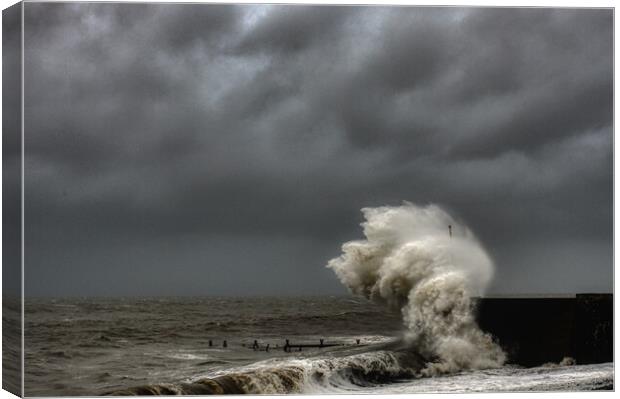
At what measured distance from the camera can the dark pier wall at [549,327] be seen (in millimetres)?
19797

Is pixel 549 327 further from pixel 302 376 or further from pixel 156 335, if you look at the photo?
pixel 156 335

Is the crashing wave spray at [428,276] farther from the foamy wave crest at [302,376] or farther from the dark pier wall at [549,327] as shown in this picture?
the foamy wave crest at [302,376]

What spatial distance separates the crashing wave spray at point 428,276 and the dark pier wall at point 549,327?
0.24 metres

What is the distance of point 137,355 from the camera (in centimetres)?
1867

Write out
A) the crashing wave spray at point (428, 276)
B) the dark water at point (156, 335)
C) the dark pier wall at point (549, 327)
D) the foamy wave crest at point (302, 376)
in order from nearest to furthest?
the dark water at point (156, 335)
the foamy wave crest at point (302, 376)
the crashing wave spray at point (428, 276)
the dark pier wall at point (549, 327)

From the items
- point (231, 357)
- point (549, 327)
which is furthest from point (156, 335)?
point (549, 327)

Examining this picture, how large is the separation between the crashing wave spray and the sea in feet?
0.91

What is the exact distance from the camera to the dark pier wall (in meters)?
19.8

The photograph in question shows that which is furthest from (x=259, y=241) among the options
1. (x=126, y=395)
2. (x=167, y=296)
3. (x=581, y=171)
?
(x=581, y=171)

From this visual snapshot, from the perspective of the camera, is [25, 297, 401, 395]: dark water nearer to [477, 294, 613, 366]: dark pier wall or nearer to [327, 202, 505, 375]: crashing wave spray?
[327, 202, 505, 375]: crashing wave spray

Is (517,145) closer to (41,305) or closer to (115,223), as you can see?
(115,223)

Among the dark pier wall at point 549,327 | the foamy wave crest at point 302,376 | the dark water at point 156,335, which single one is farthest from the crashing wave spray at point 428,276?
the foamy wave crest at point 302,376

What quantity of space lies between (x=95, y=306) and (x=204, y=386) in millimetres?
1990

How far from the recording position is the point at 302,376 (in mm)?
19031
